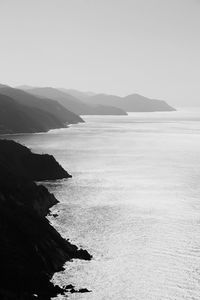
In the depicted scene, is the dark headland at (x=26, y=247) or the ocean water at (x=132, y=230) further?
the ocean water at (x=132, y=230)

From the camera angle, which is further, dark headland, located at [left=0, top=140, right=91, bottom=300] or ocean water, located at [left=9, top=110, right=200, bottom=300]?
ocean water, located at [left=9, top=110, right=200, bottom=300]

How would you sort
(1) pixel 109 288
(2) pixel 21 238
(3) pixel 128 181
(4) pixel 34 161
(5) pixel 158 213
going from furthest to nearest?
(3) pixel 128 181
(4) pixel 34 161
(5) pixel 158 213
(2) pixel 21 238
(1) pixel 109 288

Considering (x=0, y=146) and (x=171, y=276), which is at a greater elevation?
(x=0, y=146)

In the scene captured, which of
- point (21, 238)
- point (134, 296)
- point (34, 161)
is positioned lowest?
point (134, 296)

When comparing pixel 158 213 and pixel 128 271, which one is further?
pixel 158 213

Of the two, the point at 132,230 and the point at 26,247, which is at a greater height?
the point at 26,247

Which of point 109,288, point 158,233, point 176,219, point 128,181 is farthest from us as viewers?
point 128,181

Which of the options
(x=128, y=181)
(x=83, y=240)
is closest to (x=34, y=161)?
(x=128, y=181)

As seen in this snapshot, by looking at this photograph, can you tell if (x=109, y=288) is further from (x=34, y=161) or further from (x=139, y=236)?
(x=34, y=161)
